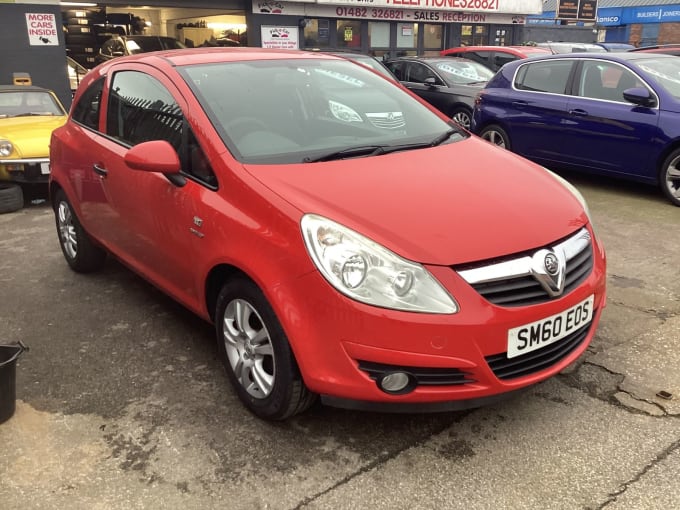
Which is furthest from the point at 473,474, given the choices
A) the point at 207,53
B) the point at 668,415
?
the point at 207,53

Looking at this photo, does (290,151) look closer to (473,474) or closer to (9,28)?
(473,474)

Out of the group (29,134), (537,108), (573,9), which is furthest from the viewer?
(573,9)

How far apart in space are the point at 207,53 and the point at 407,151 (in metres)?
1.40

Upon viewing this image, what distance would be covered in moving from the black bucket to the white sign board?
11981 millimetres

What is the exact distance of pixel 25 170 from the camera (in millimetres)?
6824

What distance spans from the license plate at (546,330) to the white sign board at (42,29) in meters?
13.2

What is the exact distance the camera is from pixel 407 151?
321 cm

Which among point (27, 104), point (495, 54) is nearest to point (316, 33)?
point (495, 54)

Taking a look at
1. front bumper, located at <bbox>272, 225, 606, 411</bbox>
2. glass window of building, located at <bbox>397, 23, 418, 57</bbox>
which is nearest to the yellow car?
front bumper, located at <bbox>272, 225, 606, 411</bbox>

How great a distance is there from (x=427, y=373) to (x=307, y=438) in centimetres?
67

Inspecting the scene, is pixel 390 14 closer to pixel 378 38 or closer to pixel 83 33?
pixel 378 38

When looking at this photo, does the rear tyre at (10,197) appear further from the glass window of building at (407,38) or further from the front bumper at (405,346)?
the glass window of building at (407,38)

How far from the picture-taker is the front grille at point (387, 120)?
3.50 meters

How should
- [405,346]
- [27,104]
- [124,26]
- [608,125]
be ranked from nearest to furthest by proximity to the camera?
[405,346]
[608,125]
[27,104]
[124,26]
